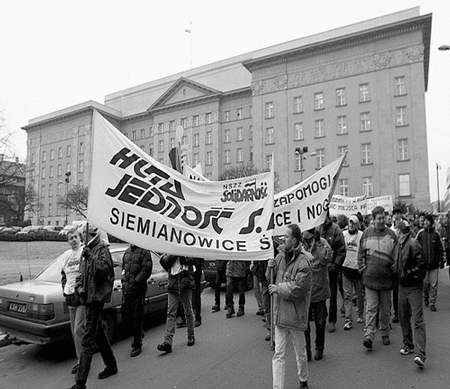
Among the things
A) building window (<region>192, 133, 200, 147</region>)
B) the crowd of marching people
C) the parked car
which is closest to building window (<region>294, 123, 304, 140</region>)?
building window (<region>192, 133, 200, 147</region>)

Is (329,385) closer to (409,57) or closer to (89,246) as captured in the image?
(89,246)

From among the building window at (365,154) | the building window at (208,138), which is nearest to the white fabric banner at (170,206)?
the building window at (365,154)

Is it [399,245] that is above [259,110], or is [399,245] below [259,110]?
below

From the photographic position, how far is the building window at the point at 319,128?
173 feet

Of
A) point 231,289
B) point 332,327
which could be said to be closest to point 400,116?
point 231,289

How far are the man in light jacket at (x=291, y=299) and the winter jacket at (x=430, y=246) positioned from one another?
4.87m

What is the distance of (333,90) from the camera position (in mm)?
52125

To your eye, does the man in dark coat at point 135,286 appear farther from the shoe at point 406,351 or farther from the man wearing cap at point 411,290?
the shoe at point 406,351

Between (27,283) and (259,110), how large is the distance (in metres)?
53.5

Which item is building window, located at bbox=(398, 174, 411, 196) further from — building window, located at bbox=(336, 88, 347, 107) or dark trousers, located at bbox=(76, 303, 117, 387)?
dark trousers, located at bbox=(76, 303, 117, 387)

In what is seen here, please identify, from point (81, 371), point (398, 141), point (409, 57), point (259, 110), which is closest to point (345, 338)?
point (81, 371)

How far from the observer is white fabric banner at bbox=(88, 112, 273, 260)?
14.4 ft

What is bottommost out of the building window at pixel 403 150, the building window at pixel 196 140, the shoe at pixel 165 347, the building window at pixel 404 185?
the shoe at pixel 165 347

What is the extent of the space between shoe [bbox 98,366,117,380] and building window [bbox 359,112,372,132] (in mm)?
49485
